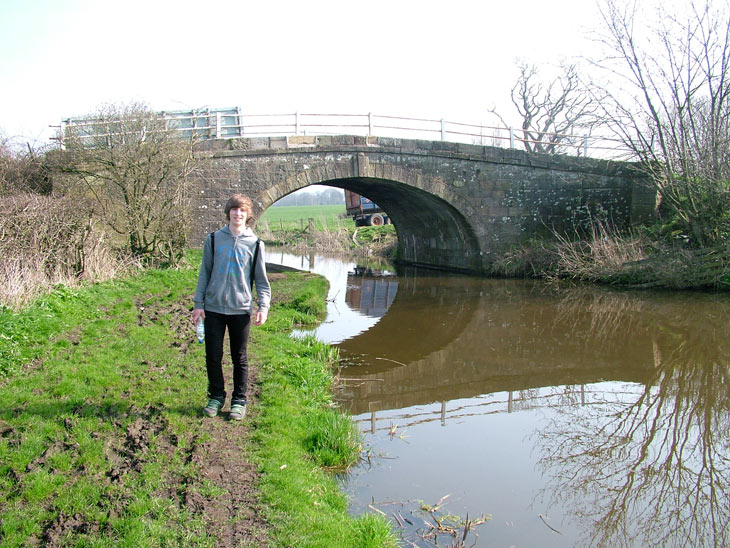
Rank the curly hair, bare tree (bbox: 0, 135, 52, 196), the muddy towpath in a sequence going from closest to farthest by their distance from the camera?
the muddy towpath < the curly hair < bare tree (bbox: 0, 135, 52, 196)

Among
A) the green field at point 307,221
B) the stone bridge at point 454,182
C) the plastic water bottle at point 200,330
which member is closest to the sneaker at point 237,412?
the plastic water bottle at point 200,330

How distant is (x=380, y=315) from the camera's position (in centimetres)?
1149

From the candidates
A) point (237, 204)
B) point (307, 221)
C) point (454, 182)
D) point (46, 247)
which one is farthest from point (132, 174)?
point (307, 221)

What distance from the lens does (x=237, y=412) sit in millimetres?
4535

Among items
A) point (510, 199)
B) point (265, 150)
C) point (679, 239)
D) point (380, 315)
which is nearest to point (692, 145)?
point (679, 239)

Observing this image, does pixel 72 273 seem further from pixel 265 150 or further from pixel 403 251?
pixel 403 251

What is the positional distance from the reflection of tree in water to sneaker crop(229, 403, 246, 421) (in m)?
2.44

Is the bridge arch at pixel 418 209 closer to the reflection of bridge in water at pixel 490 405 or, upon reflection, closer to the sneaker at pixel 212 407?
the reflection of bridge in water at pixel 490 405

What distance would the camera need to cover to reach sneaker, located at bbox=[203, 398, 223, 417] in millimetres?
4512

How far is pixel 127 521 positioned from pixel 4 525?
564 mm

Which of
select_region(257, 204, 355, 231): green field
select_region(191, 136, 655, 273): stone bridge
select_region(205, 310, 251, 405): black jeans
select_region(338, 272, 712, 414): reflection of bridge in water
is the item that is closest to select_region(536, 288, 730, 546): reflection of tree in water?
select_region(338, 272, 712, 414): reflection of bridge in water

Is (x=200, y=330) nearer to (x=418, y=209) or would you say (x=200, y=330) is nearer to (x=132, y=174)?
(x=132, y=174)

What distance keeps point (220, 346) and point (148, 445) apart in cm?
95

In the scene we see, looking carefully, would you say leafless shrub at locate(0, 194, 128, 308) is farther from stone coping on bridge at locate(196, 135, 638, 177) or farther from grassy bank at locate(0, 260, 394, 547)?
stone coping on bridge at locate(196, 135, 638, 177)
